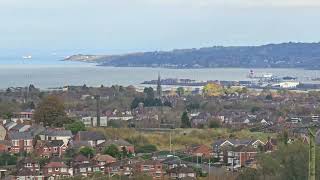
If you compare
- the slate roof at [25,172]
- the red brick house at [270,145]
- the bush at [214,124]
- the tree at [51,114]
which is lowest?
the bush at [214,124]

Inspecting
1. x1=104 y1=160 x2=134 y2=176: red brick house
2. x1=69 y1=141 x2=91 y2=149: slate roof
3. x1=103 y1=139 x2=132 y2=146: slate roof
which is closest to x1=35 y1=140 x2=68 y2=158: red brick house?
x1=69 y1=141 x2=91 y2=149: slate roof

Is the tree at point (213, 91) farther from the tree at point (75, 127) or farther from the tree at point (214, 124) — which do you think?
the tree at point (75, 127)

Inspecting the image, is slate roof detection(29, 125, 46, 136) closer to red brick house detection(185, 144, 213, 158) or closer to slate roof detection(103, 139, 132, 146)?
slate roof detection(103, 139, 132, 146)

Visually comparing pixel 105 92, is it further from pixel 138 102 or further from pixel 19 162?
pixel 19 162

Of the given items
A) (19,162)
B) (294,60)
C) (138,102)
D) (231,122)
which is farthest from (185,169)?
(294,60)

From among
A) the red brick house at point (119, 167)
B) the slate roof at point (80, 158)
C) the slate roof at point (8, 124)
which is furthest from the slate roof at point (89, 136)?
the red brick house at point (119, 167)

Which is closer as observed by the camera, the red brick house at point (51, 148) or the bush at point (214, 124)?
the red brick house at point (51, 148)
